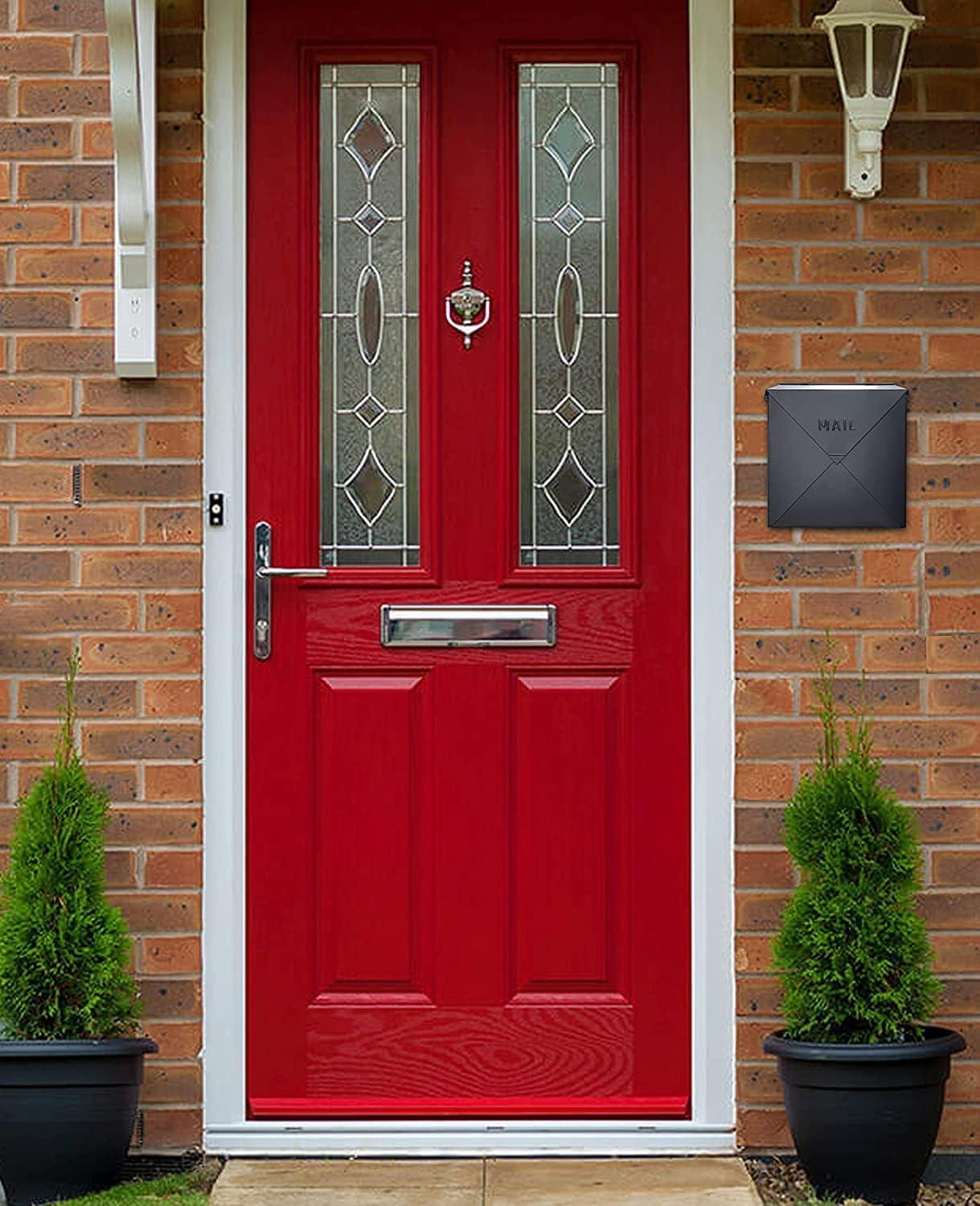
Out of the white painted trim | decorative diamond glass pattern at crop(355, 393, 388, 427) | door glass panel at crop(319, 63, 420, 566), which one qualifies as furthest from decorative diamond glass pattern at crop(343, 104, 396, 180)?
decorative diamond glass pattern at crop(355, 393, 388, 427)

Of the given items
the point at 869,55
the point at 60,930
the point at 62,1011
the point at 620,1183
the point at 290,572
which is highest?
the point at 869,55

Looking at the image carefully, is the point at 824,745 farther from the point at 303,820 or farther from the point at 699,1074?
the point at 303,820

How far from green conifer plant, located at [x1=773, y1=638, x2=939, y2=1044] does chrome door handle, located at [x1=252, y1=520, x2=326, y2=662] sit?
1.13 meters

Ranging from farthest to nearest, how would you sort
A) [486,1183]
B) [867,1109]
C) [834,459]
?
1. [834,459]
2. [486,1183]
3. [867,1109]

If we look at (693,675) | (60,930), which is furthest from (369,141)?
(60,930)

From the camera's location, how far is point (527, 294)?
438 centimetres

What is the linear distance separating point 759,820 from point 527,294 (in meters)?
1.20

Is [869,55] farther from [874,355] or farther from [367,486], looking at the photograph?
[367,486]

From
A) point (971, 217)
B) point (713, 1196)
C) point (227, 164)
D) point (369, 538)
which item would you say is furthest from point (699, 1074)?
point (227, 164)

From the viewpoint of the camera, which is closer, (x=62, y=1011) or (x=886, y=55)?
(x=62, y=1011)

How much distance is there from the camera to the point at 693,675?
436 centimetres

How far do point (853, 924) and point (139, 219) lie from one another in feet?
6.47

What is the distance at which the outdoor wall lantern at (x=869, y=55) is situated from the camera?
4133 mm

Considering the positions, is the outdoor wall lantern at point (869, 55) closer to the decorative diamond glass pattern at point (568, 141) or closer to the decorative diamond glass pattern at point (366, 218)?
the decorative diamond glass pattern at point (568, 141)
